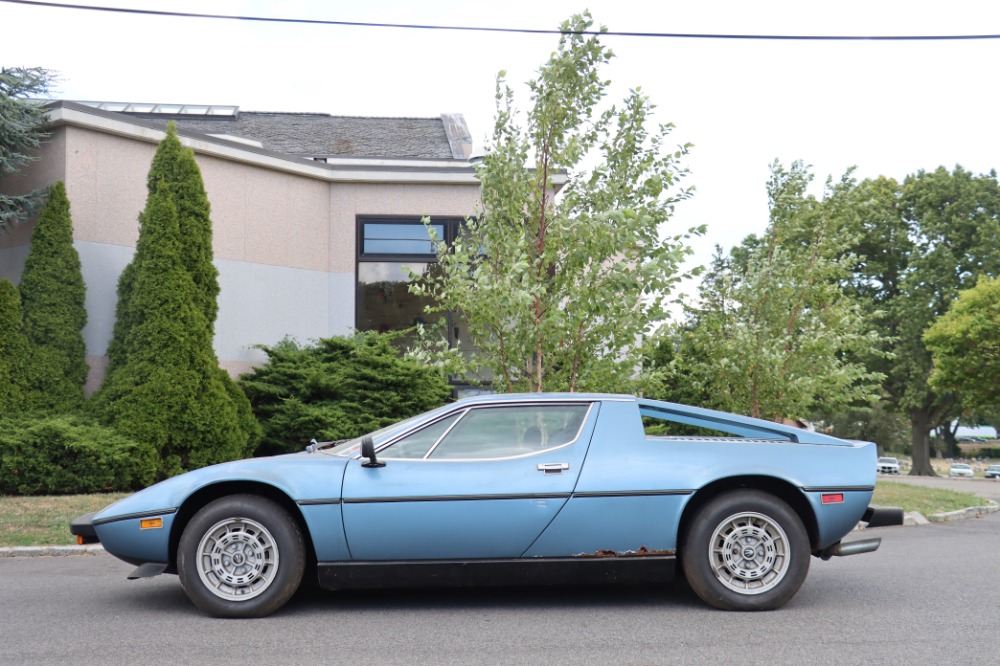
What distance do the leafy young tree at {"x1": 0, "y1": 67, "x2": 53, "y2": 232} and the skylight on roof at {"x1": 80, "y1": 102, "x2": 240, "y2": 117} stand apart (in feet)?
31.9

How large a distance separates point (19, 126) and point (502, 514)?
10.8 m

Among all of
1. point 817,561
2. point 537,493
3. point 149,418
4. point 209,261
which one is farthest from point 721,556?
point 209,261

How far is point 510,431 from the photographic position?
6039mm

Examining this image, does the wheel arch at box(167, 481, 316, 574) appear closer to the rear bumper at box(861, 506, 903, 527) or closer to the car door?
the car door

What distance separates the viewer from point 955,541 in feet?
33.1

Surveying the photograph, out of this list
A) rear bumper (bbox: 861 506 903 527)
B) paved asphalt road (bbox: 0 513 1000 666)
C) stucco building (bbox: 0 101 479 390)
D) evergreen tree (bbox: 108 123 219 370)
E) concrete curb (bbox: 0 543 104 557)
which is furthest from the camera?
stucco building (bbox: 0 101 479 390)

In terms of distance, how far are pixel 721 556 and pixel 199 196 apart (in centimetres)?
1001


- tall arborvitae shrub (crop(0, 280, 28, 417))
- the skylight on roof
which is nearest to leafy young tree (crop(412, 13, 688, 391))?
tall arborvitae shrub (crop(0, 280, 28, 417))

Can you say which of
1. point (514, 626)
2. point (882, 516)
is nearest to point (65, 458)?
point (514, 626)

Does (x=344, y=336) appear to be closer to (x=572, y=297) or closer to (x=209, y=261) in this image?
(x=209, y=261)

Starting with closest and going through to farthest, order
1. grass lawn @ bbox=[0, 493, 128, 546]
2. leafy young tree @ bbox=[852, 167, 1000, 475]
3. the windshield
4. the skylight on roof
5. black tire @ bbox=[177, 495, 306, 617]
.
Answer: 1. black tire @ bbox=[177, 495, 306, 617]
2. the windshield
3. grass lawn @ bbox=[0, 493, 128, 546]
4. the skylight on roof
5. leafy young tree @ bbox=[852, 167, 1000, 475]

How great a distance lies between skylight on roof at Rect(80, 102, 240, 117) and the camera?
23625 mm

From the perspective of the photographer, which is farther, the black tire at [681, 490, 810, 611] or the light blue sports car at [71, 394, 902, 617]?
the black tire at [681, 490, 810, 611]

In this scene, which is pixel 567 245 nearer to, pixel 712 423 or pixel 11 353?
pixel 712 423
